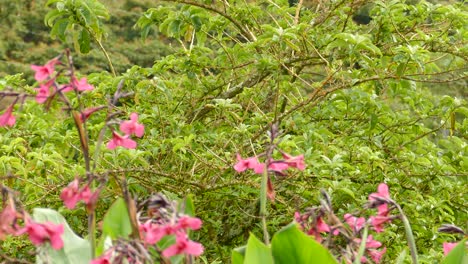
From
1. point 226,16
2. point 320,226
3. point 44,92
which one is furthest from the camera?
point 226,16

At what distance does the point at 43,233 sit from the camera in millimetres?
876

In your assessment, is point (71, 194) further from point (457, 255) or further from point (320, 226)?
point (457, 255)

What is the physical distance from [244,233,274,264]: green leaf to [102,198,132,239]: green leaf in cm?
23

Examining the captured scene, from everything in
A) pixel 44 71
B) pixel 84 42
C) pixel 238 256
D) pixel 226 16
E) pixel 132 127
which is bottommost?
pixel 226 16

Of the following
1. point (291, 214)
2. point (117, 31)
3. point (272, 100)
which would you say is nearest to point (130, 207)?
point (291, 214)

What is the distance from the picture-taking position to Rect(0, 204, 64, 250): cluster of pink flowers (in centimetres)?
84

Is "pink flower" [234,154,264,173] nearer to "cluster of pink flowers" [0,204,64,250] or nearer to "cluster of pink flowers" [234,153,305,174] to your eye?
"cluster of pink flowers" [234,153,305,174]

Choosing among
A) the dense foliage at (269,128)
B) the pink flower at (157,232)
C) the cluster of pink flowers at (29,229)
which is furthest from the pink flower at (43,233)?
the dense foliage at (269,128)

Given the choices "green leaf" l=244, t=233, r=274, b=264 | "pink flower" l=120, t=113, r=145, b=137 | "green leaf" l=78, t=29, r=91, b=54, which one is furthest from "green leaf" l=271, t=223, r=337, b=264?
"green leaf" l=78, t=29, r=91, b=54

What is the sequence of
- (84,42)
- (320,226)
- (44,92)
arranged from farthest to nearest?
(84,42) < (320,226) < (44,92)

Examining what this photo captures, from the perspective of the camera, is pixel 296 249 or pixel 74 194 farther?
pixel 296 249

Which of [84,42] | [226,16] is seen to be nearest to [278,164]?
[84,42]

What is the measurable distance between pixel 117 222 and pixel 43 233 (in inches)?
10.0

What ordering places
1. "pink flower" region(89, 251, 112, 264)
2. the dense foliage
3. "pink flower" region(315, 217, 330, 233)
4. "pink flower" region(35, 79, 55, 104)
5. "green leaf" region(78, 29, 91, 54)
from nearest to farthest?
"pink flower" region(89, 251, 112, 264)
"pink flower" region(35, 79, 55, 104)
"pink flower" region(315, 217, 330, 233)
the dense foliage
"green leaf" region(78, 29, 91, 54)
